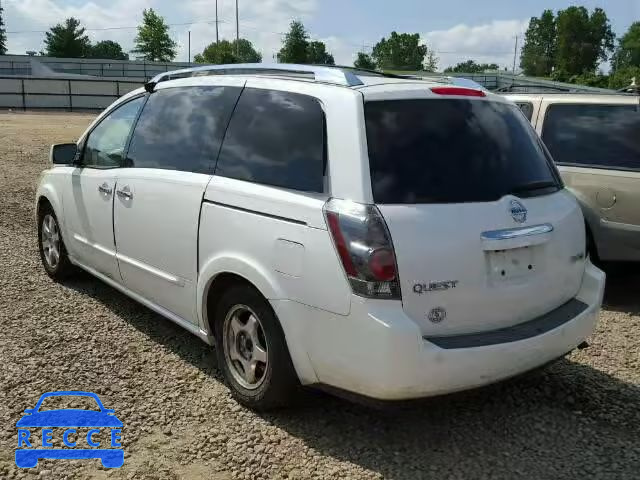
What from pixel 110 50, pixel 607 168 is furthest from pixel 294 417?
pixel 110 50

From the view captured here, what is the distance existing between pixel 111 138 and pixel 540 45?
5364 inches

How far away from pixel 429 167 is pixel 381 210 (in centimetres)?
37

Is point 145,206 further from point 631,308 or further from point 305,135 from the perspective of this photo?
point 631,308

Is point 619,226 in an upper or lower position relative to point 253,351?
upper

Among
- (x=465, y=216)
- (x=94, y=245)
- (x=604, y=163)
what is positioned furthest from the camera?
(x=604, y=163)

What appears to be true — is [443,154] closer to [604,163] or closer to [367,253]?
[367,253]

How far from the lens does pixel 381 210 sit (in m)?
2.88

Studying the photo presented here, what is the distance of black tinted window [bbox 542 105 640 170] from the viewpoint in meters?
5.55

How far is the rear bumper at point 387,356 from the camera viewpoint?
9.10 ft

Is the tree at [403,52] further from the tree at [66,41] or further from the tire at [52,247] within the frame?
the tire at [52,247]

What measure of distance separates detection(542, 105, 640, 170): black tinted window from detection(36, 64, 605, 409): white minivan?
7.36 ft

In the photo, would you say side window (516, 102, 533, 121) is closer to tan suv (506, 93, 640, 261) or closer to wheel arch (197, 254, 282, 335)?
tan suv (506, 93, 640, 261)

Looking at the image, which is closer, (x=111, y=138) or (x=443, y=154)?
(x=443, y=154)

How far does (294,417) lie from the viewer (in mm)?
3475
